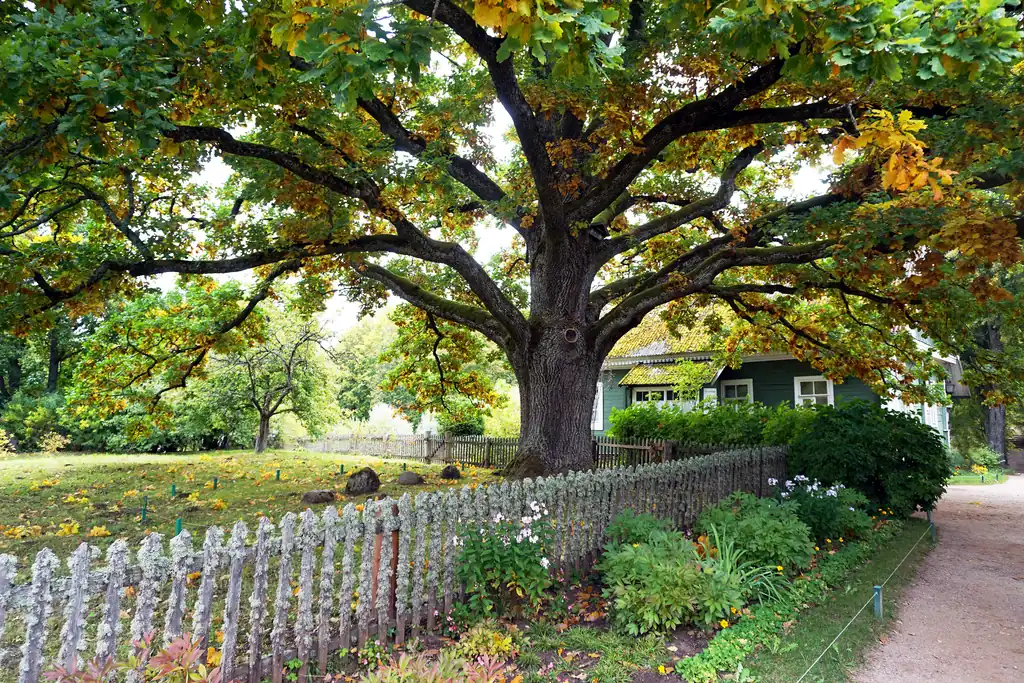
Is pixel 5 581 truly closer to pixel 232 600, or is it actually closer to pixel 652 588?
pixel 232 600

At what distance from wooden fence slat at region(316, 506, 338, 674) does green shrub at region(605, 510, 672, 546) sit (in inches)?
118

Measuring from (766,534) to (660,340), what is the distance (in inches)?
628

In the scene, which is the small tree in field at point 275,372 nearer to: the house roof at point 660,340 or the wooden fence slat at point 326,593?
the house roof at point 660,340

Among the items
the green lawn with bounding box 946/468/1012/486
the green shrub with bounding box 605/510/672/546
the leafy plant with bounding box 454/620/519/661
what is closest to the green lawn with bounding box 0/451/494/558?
the leafy plant with bounding box 454/620/519/661

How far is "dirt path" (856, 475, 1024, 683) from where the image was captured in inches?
181

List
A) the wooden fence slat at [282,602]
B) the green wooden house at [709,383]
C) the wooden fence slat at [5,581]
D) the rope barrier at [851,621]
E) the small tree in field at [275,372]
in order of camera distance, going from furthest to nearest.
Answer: the small tree in field at [275,372]
the green wooden house at [709,383]
the rope barrier at [851,621]
the wooden fence slat at [282,602]
the wooden fence slat at [5,581]

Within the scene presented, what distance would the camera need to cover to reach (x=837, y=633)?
5078 mm

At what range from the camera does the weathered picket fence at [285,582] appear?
3.11 metres

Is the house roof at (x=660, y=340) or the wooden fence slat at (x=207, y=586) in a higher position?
the house roof at (x=660, y=340)

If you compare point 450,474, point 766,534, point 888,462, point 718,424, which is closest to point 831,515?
point 766,534

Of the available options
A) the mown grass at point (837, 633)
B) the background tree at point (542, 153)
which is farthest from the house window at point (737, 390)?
the mown grass at point (837, 633)

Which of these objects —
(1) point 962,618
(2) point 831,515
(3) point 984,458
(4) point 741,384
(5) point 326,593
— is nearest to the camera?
(5) point 326,593

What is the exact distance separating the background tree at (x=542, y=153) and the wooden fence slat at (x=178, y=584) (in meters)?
3.14

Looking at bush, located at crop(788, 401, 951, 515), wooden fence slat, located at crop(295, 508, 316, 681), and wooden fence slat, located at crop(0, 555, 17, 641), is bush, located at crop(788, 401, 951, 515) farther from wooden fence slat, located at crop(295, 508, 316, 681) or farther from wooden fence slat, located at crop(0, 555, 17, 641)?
wooden fence slat, located at crop(0, 555, 17, 641)
